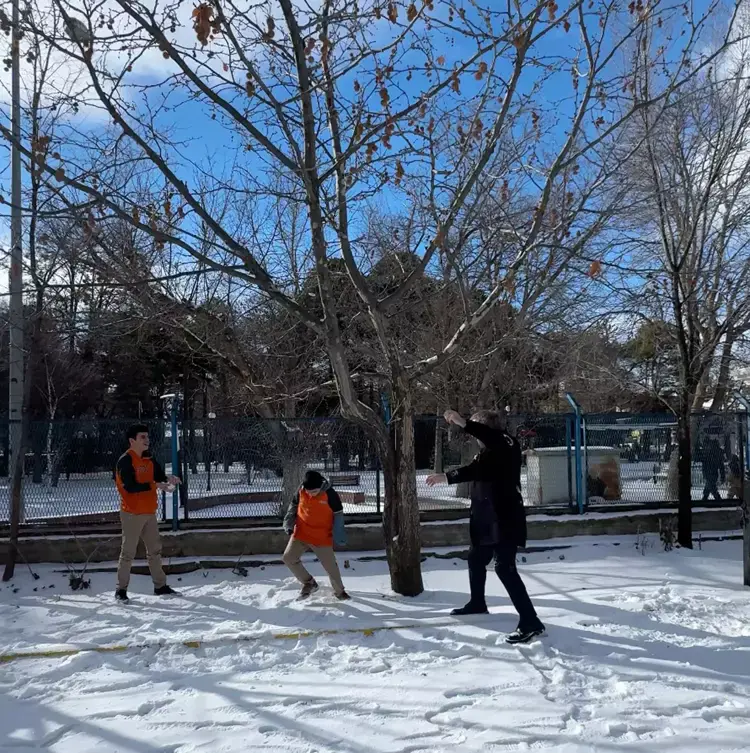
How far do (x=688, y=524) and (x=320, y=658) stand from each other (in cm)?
626

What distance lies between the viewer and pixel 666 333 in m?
11.6

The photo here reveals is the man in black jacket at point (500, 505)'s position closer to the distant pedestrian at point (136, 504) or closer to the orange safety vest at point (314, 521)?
the orange safety vest at point (314, 521)

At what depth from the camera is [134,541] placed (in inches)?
303

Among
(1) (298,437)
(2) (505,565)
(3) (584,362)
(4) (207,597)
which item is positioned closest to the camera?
(2) (505,565)

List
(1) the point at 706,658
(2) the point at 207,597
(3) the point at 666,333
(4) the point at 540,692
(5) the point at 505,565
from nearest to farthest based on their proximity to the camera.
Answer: (4) the point at 540,692, (1) the point at 706,658, (5) the point at 505,565, (2) the point at 207,597, (3) the point at 666,333

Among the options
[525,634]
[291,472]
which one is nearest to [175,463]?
[291,472]

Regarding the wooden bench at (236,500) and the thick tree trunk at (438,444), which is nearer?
the wooden bench at (236,500)

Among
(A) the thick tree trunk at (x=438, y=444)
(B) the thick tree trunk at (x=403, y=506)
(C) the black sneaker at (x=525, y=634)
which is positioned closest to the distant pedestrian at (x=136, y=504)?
(B) the thick tree trunk at (x=403, y=506)

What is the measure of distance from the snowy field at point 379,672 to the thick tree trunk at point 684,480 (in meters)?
1.80

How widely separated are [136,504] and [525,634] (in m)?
4.02

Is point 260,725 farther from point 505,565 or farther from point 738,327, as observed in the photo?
point 738,327

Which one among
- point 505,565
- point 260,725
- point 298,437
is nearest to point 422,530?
point 298,437

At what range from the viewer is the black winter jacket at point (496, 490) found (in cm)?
593

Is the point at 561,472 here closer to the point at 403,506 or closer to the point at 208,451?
the point at 403,506
